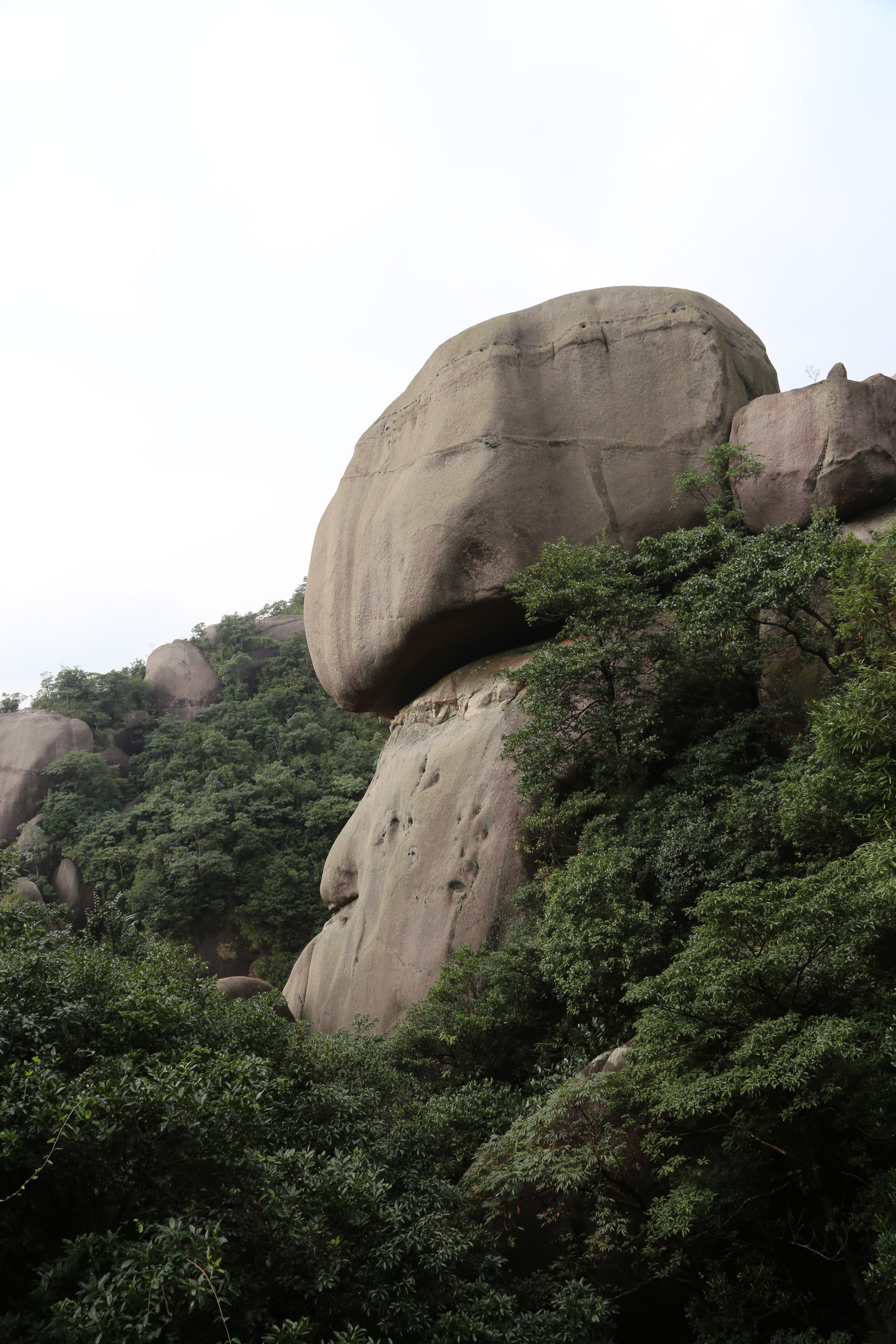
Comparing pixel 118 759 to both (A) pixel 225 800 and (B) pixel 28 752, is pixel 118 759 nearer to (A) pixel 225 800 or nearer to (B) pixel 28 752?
(B) pixel 28 752

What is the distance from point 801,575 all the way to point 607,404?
5585 millimetres

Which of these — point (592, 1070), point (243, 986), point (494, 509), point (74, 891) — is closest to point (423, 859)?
point (494, 509)

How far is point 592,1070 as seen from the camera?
7008 mm

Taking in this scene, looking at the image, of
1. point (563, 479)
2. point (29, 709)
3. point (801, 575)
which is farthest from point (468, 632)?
point (29, 709)

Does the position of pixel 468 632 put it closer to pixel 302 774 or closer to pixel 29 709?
pixel 302 774

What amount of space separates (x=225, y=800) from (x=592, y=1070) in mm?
18205

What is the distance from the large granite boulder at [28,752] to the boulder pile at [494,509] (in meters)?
15.3

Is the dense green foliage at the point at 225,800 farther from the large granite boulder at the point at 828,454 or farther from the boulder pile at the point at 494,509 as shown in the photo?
the large granite boulder at the point at 828,454

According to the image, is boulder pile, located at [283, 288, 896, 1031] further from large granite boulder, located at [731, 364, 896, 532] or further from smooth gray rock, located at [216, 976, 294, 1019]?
smooth gray rock, located at [216, 976, 294, 1019]

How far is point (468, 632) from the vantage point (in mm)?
13141

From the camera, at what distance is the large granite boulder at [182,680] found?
100 ft

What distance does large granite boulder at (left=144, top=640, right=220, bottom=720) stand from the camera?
30.6 m

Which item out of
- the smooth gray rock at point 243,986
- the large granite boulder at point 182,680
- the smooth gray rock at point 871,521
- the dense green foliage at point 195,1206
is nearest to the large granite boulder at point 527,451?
the smooth gray rock at point 871,521

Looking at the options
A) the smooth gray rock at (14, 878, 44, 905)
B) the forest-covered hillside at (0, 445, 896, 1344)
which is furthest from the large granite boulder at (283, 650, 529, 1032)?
the smooth gray rock at (14, 878, 44, 905)
